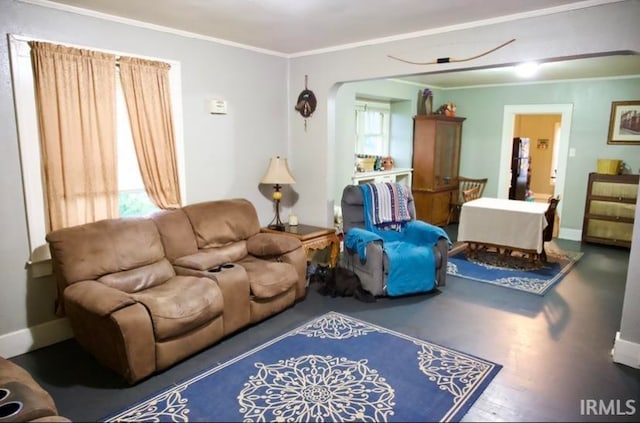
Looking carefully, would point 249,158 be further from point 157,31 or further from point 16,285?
point 16,285

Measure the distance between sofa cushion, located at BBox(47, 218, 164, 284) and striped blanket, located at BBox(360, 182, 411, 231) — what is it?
6.90ft

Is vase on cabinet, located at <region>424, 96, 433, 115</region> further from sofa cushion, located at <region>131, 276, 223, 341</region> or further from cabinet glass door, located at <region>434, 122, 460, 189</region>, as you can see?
sofa cushion, located at <region>131, 276, 223, 341</region>

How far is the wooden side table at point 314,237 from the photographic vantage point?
161 inches

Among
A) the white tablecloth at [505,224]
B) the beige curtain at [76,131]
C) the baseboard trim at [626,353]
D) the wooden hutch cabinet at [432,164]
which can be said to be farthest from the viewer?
the wooden hutch cabinet at [432,164]

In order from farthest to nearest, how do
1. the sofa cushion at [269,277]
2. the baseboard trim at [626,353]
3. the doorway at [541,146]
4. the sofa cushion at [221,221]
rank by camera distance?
the doorway at [541,146] < the sofa cushion at [221,221] < the sofa cushion at [269,277] < the baseboard trim at [626,353]

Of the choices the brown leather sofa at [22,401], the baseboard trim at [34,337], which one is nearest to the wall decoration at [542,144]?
the baseboard trim at [34,337]

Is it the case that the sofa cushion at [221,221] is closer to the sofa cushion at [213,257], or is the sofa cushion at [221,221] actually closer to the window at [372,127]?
the sofa cushion at [213,257]

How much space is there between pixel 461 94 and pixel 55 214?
21.3ft

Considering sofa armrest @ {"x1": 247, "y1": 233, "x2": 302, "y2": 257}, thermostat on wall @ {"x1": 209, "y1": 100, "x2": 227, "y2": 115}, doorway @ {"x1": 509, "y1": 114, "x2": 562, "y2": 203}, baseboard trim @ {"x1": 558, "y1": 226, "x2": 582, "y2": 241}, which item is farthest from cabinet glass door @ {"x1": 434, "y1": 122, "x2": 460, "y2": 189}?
thermostat on wall @ {"x1": 209, "y1": 100, "x2": 227, "y2": 115}

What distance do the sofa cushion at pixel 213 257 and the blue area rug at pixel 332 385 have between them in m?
0.81

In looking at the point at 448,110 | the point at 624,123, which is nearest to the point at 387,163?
the point at 448,110

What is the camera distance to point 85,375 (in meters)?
2.64

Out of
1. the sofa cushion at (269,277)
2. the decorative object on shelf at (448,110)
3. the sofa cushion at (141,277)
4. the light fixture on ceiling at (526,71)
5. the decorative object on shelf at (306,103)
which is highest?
the light fixture on ceiling at (526,71)

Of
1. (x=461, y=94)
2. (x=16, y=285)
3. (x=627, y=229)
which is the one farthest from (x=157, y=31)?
(x=627, y=229)
